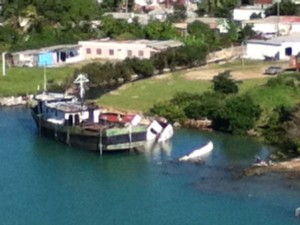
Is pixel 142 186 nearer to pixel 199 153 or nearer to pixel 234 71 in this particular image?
pixel 199 153

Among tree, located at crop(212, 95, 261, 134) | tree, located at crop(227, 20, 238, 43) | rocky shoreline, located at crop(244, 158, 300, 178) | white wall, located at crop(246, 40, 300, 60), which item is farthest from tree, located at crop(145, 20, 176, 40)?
rocky shoreline, located at crop(244, 158, 300, 178)

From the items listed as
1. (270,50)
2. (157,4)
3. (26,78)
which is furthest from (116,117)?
(157,4)

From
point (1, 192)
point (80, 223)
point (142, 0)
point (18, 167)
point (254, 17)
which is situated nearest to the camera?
point (80, 223)

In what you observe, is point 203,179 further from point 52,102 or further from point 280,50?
point 280,50

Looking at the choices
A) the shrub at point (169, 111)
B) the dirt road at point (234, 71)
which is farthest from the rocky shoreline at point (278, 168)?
the dirt road at point (234, 71)

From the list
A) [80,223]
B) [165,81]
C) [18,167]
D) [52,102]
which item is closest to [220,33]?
[165,81]

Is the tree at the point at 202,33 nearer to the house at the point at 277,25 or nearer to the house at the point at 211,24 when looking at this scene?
the house at the point at 211,24

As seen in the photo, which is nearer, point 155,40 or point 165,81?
point 165,81
